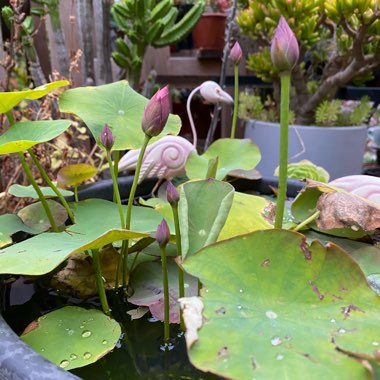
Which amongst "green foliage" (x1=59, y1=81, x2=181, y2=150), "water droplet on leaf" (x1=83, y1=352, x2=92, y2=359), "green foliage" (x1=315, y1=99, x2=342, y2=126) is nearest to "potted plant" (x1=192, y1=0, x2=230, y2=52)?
"green foliage" (x1=315, y1=99, x2=342, y2=126)

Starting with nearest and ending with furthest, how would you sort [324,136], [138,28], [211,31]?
1. [138,28]
2. [324,136]
3. [211,31]

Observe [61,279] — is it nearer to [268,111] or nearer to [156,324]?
[156,324]

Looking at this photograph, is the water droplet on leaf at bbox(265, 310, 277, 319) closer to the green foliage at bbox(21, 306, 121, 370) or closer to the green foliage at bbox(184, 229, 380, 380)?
the green foliage at bbox(184, 229, 380, 380)

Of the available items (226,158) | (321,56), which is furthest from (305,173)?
(321,56)

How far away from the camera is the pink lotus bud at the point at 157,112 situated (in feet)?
1.35

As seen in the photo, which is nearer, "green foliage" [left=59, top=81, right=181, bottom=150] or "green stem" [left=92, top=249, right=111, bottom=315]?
"green stem" [left=92, top=249, right=111, bottom=315]

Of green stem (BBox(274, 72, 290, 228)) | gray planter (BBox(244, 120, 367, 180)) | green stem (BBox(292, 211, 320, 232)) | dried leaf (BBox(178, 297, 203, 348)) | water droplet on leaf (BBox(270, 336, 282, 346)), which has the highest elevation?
green stem (BBox(274, 72, 290, 228))

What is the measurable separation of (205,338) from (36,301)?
0.92 feet

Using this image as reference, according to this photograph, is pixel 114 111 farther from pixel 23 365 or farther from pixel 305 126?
pixel 305 126

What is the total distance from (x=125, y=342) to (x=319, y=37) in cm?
140

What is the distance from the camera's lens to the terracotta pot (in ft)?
6.38

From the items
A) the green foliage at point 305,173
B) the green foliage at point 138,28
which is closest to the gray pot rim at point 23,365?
the green foliage at point 305,173

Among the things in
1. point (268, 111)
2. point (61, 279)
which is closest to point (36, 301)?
point (61, 279)

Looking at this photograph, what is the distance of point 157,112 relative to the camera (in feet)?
1.36
